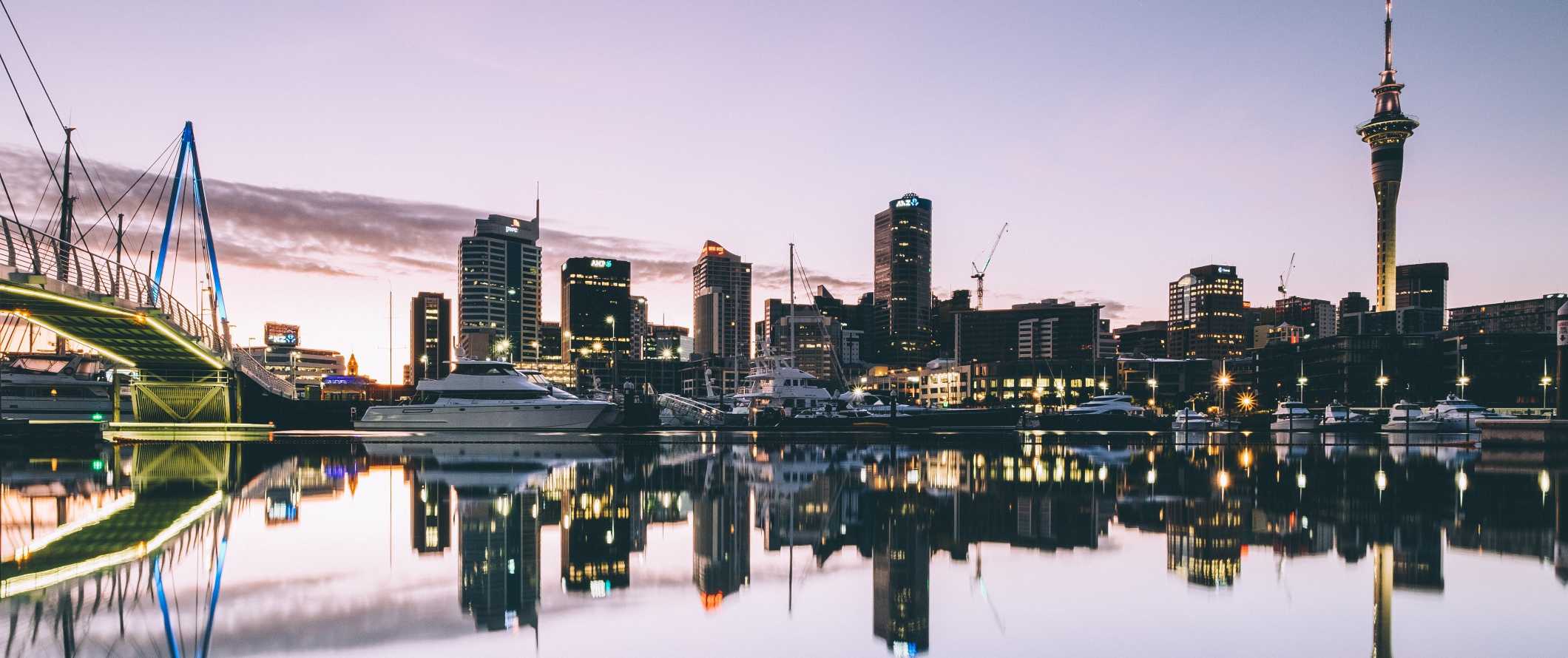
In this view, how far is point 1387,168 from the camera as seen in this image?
19150cm

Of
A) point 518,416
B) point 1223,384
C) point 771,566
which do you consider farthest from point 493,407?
point 1223,384

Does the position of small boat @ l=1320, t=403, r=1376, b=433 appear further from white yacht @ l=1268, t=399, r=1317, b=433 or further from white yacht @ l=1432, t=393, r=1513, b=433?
white yacht @ l=1432, t=393, r=1513, b=433

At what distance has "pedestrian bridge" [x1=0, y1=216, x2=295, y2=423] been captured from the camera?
27.5 m

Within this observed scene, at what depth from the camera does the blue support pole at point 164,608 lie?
25.0ft

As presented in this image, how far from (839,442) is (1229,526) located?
110 feet

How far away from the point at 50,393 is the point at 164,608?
64166mm

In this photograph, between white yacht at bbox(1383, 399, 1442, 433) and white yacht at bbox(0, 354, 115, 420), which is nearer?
white yacht at bbox(0, 354, 115, 420)

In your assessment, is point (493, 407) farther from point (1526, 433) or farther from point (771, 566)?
point (1526, 433)

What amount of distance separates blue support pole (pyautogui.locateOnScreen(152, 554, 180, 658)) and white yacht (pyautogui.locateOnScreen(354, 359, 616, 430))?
4712 cm

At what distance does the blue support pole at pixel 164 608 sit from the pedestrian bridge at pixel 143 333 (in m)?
19.4

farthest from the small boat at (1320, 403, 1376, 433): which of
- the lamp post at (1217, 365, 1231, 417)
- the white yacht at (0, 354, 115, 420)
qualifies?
the white yacht at (0, 354, 115, 420)

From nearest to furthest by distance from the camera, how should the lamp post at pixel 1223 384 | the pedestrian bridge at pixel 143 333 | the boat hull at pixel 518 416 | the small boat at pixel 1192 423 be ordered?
the pedestrian bridge at pixel 143 333, the boat hull at pixel 518 416, the small boat at pixel 1192 423, the lamp post at pixel 1223 384

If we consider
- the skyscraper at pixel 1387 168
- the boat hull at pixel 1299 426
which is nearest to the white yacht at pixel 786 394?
the boat hull at pixel 1299 426

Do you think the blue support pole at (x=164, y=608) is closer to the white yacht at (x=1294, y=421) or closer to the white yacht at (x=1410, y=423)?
the white yacht at (x=1294, y=421)
